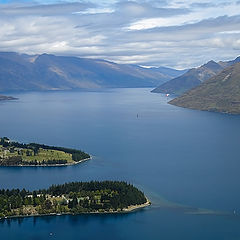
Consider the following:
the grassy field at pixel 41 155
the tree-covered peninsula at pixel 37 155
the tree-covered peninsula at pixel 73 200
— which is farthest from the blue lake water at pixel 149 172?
the grassy field at pixel 41 155

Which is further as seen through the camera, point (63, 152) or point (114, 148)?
point (114, 148)

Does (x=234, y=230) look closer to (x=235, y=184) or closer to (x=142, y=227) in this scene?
(x=142, y=227)

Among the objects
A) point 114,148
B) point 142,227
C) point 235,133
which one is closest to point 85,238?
point 142,227

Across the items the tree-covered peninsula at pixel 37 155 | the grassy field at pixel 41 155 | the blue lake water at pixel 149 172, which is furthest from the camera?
the grassy field at pixel 41 155

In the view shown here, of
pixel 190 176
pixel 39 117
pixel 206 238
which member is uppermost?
pixel 39 117

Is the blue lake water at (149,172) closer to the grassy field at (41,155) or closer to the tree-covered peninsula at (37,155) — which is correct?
the tree-covered peninsula at (37,155)

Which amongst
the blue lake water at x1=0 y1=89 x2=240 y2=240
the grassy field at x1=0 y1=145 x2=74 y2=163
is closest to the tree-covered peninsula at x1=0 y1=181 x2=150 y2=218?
the blue lake water at x1=0 y1=89 x2=240 y2=240

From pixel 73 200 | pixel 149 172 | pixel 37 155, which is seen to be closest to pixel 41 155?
pixel 37 155
